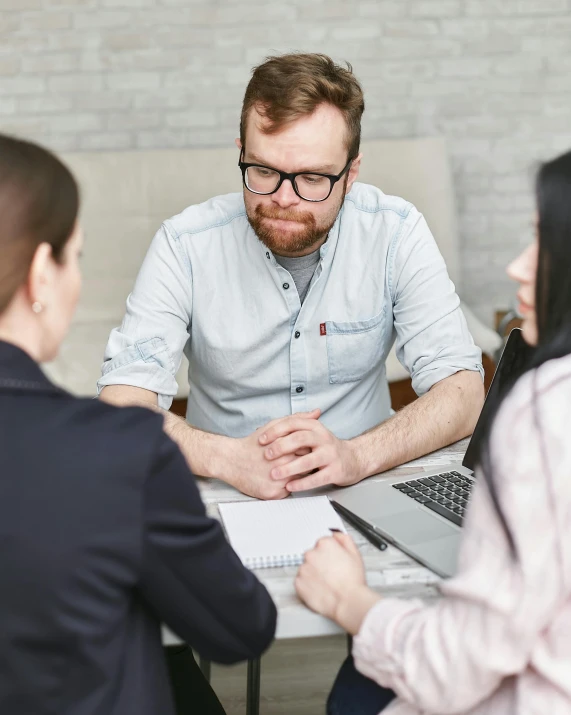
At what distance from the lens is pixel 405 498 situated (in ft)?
4.10

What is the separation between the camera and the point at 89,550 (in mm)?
730

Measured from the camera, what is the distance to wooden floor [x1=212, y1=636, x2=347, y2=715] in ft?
6.48

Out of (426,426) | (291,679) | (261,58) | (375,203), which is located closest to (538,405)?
(426,426)

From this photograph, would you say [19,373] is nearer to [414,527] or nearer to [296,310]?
[414,527]

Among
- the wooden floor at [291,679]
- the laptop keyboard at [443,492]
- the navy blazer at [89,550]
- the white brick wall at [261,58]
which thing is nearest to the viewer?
the navy blazer at [89,550]

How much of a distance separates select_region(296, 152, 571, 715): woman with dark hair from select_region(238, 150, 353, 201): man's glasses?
809mm

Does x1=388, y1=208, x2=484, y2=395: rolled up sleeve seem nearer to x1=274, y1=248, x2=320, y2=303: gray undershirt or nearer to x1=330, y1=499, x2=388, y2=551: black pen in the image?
x1=274, y1=248, x2=320, y2=303: gray undershirt

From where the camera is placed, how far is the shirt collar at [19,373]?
76cm

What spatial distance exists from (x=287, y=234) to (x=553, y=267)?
3.01 feet

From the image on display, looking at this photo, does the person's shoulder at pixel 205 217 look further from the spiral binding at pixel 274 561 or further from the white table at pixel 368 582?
the spiral binding at pixel 274 561

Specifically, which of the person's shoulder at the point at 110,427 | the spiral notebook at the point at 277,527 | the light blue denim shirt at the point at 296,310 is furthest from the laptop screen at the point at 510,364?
the person's shoulder at the point at 110,427

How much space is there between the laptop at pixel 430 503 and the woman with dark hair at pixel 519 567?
20 centimetres

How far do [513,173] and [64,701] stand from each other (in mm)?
3256

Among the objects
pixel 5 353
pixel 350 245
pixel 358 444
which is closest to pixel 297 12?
pixel 350 245
